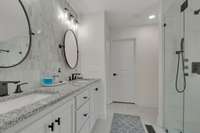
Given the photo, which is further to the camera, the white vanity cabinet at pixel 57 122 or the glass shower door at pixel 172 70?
the glass shower door at pixel 172 70

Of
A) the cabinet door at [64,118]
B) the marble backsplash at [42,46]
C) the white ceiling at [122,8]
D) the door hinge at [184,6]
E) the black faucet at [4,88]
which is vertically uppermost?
the white ceiling at [122,8]

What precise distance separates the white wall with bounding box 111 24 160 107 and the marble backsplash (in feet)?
8.00

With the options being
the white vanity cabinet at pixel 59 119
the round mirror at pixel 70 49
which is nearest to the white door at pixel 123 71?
the round mirror at pixel 70 49

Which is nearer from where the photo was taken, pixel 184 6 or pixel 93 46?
pixel 184 6

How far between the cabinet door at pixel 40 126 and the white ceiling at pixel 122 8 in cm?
222

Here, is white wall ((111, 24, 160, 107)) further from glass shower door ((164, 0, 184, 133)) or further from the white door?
glass shower door ((164, 0, 184, 133))

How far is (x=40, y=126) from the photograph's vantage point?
77 centimetres

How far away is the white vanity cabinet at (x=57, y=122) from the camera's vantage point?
28.9 inches

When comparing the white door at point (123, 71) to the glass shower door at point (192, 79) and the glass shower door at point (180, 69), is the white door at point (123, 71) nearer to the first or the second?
the glass shower door at point (180, 69)

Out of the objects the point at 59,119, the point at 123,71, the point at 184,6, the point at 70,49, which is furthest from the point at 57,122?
the point at 123,71

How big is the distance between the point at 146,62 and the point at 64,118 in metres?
3.12

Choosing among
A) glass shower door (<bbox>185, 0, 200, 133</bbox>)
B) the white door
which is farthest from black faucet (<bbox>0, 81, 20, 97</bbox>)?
the white door

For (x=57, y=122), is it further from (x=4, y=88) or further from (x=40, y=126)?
(x=4, y=88)

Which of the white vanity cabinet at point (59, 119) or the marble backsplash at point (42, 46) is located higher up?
the marble backsplash at point (42, 46)
